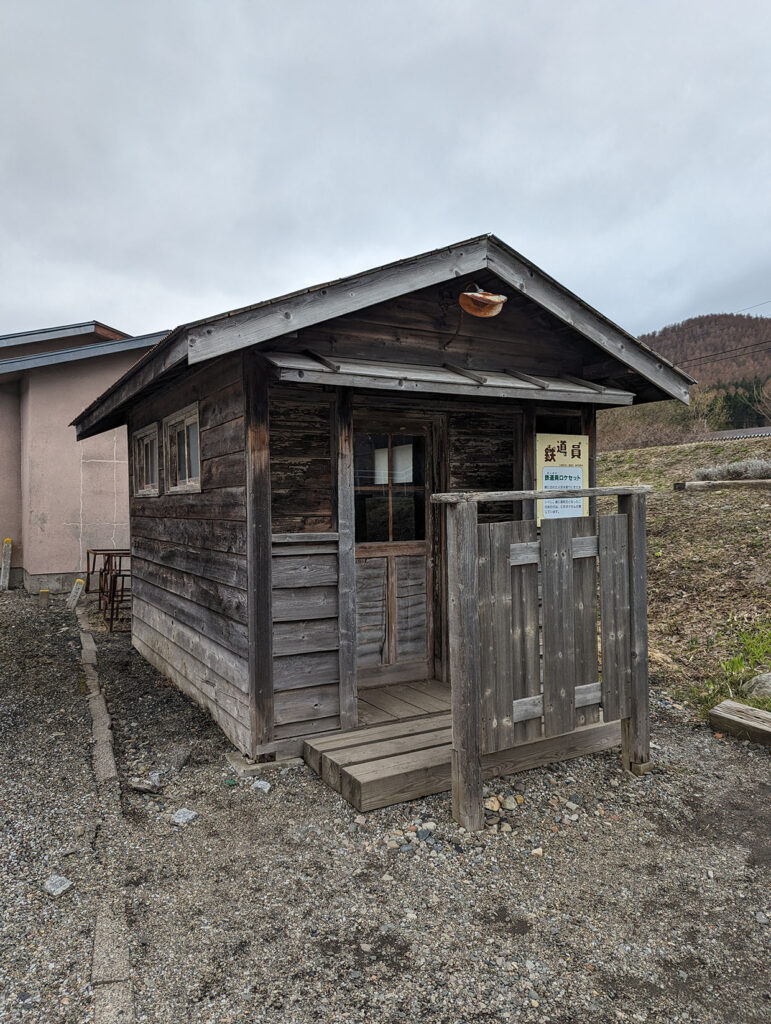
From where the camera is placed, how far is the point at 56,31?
36.5ft

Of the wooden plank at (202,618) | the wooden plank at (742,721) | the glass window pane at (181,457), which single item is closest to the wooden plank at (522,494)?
the wooden plank at (202,618)

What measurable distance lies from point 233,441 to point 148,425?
2.80 m

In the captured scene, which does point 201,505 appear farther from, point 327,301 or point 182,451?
point 327,301

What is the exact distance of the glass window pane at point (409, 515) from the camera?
16.8ft

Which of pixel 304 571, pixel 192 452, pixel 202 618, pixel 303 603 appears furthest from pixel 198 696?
pixel 192 452

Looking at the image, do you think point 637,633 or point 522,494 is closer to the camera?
point 522,494

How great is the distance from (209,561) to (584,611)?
2.80 m

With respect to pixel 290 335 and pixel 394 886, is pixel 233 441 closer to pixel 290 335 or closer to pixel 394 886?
pixel 290 335

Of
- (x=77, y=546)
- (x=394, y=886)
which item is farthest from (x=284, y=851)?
(x=77, y=546)

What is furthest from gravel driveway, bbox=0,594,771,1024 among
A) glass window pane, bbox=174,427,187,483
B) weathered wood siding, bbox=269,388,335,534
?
glass window pane, bbox=174,427,187,483

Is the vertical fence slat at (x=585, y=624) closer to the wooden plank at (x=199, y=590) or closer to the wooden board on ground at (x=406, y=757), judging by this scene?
the wooden board on ground at (x=406, y=757)

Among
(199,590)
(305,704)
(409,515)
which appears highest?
(409,515)

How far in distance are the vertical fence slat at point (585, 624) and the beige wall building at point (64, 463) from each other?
9.73m

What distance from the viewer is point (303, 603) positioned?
419 centimetres
